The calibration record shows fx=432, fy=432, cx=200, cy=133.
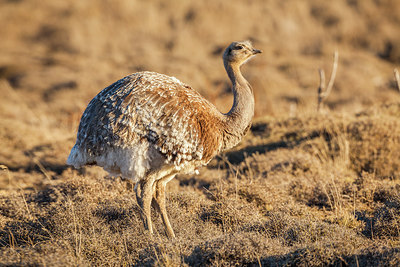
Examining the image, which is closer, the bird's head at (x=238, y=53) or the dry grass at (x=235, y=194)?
the dry grass at (x=235, y=194)

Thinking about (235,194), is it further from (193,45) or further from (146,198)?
(193,45)

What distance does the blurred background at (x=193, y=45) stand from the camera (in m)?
21.8

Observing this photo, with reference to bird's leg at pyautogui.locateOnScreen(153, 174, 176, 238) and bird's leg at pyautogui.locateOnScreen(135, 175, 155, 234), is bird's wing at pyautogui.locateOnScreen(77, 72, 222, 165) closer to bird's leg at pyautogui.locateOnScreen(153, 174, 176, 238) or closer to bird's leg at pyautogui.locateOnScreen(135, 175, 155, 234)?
bird's leg at pyautogui.locateOnScreen(135, 175, 155, 234)

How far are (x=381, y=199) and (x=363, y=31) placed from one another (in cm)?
3076

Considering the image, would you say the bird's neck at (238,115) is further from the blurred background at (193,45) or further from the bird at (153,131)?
the blurred background at (193,45)

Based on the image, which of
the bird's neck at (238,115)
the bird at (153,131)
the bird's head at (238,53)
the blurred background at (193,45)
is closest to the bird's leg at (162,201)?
the bird at (153,131)

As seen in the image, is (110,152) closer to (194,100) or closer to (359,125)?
(194,100)

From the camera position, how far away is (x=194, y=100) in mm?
4535

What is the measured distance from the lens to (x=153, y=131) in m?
4.24

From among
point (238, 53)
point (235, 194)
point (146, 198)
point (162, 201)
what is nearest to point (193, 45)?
point (235, 194)

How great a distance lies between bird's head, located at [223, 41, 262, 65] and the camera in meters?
4.98

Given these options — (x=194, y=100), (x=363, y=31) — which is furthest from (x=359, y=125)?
(x=363, y=31)

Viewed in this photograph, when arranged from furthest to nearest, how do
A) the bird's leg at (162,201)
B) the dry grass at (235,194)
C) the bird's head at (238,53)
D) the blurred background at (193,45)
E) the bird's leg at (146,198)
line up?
the blurred background at (193,45)
the bird's head at (238,53)
the bird's leg at (162,201)
the bird's leg at (146,198)
the dry grass at (235,194)

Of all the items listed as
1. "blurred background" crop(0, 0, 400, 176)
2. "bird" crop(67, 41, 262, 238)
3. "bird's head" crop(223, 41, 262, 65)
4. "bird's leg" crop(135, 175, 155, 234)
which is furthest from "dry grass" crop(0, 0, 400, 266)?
"bird's head" crop(223, 41, 262, 65)
